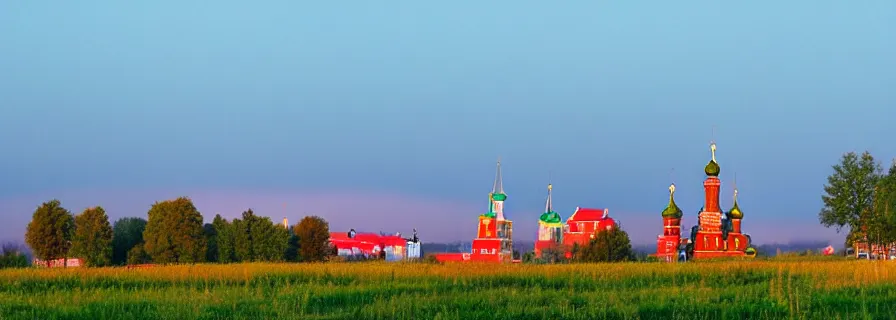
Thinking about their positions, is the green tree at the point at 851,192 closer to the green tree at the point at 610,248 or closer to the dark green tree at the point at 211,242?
the green tree at the point at 610,248

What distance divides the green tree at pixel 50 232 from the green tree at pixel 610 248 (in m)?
26.1

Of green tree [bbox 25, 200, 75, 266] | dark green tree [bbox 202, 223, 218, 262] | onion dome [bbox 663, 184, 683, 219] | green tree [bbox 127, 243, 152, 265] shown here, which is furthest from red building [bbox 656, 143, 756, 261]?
green tree [bbox 25, 200, 75, 266]

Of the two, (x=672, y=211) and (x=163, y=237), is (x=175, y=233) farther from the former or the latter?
(x=672, y=211)

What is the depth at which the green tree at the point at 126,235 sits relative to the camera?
5534cm

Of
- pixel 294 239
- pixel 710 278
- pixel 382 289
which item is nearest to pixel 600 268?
pixel 710 278

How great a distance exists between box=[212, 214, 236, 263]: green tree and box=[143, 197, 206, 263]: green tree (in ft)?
6.68

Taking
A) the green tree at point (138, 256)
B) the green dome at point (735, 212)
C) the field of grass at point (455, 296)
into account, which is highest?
the green dome at point (735, 212)

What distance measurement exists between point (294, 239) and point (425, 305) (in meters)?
41.9

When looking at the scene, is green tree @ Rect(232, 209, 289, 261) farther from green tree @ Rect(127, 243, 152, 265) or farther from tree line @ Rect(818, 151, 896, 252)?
tree line @ Rect(818, 151, 896, 252)

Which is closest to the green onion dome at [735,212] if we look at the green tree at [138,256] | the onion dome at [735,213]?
the onion dome at [735,213]

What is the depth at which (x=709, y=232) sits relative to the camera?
204ft

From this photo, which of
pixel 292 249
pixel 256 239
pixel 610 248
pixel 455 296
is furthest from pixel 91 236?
pixel 455 296

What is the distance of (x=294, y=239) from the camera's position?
58344 millimetres

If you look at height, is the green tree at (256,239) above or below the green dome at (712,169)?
below
